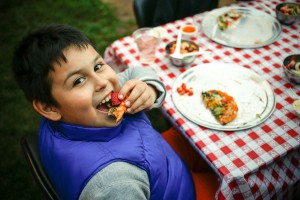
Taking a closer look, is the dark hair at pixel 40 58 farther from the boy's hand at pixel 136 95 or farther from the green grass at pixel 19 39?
the green grass at pixel 19 39

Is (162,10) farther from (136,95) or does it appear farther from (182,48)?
(136,95)

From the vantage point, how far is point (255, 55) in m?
1.86

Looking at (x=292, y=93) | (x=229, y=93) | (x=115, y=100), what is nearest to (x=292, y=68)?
(x=292, y=93)

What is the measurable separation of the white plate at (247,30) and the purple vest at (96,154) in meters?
1.01

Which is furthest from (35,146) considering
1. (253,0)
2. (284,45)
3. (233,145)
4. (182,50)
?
(253,0)

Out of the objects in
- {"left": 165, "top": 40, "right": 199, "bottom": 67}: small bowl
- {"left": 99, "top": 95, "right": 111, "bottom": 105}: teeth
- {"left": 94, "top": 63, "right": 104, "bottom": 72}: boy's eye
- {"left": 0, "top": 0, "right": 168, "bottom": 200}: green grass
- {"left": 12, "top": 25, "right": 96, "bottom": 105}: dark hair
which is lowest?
{"left": 0, "top": 0, "right": 168, "bottom": 200}: green grass

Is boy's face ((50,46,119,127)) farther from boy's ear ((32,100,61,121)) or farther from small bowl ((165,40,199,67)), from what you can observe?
small bowl ((165,40,199,67))

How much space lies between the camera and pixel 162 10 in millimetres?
2512

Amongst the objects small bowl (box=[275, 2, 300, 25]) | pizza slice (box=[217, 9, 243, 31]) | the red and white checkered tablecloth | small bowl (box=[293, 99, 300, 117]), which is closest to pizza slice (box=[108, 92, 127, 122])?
the red and white checkered tablecloth

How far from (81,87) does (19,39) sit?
3.74 metres

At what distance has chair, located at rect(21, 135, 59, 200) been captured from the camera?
1093 mm

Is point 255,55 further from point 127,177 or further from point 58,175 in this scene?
point 58,175

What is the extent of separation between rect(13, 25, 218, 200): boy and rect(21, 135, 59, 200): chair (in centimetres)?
4

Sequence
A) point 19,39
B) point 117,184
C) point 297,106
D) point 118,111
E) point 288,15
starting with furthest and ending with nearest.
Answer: point 19,39 → point 288,15 → point 297,106 → point 118,111 → point 117,184
